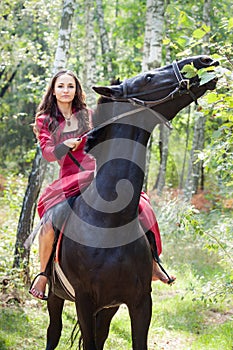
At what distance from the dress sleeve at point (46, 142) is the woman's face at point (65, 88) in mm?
275

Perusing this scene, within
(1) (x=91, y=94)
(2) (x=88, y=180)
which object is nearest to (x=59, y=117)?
(2) (x=88, y=180)

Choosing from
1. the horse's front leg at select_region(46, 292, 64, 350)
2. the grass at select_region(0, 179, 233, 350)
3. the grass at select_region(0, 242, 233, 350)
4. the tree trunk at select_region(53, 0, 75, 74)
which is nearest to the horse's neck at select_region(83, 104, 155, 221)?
the horse's front leg at select_region(46, 292, 64, 350)

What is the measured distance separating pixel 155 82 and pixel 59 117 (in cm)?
137

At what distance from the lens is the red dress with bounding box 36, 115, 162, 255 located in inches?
165

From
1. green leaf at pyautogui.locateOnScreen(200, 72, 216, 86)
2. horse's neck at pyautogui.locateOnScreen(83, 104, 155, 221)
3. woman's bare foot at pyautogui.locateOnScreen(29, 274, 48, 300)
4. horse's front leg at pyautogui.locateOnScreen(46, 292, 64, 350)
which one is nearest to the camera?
green leaf at pyautogui.locateOnScreen(200, 72, 216, 86)

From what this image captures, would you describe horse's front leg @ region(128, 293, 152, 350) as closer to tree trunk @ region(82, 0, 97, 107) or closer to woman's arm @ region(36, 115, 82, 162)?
woman's arm @ region(36, 115, 82, 162)

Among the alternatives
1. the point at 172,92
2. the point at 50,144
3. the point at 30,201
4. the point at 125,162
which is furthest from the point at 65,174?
the point at 30,201

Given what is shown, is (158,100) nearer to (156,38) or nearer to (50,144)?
(50,144)

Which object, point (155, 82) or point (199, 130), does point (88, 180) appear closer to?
point (155, 82)

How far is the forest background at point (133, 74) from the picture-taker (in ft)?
17.2

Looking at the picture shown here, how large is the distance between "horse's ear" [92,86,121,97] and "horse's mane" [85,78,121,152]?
89mm

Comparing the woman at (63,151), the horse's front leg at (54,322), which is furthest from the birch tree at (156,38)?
the horse's front leg at (54,322)

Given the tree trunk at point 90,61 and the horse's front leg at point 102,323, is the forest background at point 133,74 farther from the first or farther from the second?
the horse's front leg at point 102,323

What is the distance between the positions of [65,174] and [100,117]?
3.21 feet
